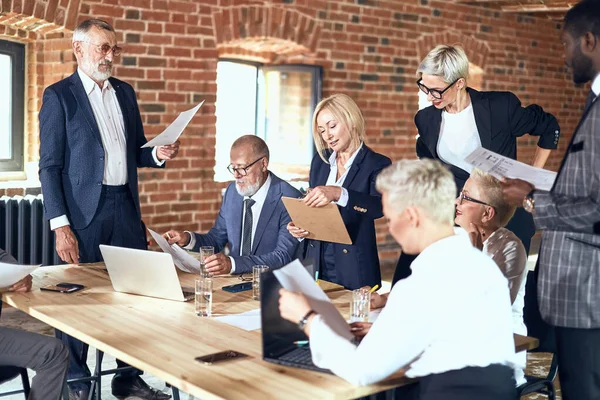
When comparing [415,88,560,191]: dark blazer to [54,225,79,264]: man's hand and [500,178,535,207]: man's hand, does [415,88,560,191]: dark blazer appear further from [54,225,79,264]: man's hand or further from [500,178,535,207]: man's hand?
[54,225,79,264]: man's hand

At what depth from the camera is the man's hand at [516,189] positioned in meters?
2.56

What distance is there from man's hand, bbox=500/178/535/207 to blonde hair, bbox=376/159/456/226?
0.62 metres

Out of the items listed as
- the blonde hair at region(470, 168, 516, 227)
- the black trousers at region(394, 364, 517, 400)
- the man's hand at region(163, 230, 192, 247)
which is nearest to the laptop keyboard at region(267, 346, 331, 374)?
the black trousers at region(394, 364, 517, 400)

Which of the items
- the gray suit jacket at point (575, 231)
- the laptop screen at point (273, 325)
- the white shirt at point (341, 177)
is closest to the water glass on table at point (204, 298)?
the laptop screen at point (273, 325)

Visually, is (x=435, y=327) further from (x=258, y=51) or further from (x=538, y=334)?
(x=258, y=51)

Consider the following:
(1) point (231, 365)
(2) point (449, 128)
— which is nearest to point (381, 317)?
(1) point (231, 365)

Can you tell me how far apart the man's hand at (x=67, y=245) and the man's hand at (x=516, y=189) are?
1.97 meters

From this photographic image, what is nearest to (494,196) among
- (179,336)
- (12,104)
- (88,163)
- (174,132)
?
(179,336)

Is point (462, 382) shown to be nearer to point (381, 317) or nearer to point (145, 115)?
point (381, 317)

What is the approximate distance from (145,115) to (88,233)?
7.45 ft

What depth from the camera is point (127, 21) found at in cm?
579

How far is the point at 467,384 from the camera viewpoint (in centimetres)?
197

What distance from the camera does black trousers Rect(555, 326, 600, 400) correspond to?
7.86 feet

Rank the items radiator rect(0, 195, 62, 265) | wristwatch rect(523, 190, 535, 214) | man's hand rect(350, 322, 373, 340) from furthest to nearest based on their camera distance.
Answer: radiator rect(0, 195, 62, 265) → wristwatch rect(523, 190, 535, 214) → man's hand rect(350, 322, 373, 340)
